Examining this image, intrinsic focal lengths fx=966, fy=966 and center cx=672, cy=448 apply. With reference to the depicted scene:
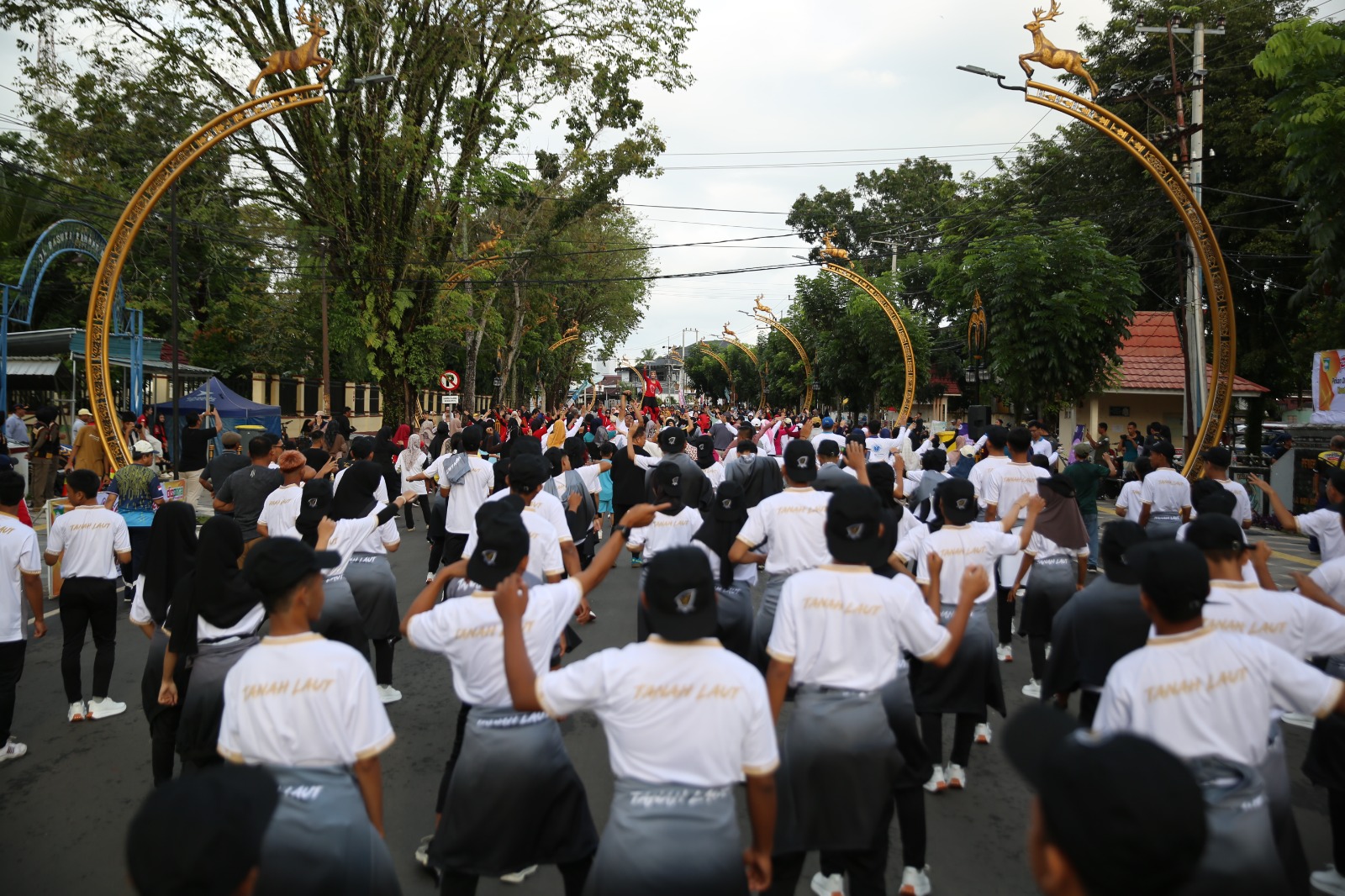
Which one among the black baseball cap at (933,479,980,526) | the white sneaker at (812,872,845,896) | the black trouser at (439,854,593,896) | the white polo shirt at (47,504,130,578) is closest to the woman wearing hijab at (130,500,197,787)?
the white polo shirt at (47,504,130,578)

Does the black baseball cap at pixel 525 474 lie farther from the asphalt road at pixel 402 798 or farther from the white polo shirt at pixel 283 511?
the white polo shirt at pixel 283 511

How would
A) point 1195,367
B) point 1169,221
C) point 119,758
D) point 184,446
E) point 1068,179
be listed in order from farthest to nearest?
point 1068,179 < point 1169,221 < point 1195,367 < point 184,446 < point 119,758

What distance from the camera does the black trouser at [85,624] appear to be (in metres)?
6.21

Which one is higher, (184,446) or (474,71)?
(474,71)

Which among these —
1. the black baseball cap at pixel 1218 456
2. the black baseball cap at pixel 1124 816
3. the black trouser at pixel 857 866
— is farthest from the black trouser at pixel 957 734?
the black baseball cap at pixel 1124 816

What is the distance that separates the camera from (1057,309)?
18.1 meters

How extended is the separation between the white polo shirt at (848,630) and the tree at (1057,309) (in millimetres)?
15968

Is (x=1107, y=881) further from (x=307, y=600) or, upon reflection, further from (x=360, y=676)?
(x=307, y=600)

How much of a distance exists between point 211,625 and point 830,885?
2991 millimetres

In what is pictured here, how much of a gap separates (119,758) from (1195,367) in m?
17.6

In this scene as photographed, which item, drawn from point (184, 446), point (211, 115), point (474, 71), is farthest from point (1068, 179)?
point (184, 446)

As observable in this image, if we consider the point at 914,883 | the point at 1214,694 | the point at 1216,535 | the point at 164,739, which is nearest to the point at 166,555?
the point at 164,739

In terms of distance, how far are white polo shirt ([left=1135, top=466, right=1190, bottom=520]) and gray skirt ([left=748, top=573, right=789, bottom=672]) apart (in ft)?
12.9

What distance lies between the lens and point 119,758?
5.84 m
